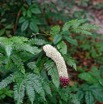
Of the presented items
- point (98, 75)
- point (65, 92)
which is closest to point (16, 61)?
point (65, 92)

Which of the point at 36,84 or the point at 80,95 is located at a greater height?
the point at 36,84

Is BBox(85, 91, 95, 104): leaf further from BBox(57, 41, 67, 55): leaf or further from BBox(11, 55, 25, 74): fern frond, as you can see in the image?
BBox(11, 55, 25, 74): fern frond

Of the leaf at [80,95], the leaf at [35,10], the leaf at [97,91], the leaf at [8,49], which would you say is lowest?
the leaf at [80,95]

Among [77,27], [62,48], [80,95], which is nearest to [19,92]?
[62,48]

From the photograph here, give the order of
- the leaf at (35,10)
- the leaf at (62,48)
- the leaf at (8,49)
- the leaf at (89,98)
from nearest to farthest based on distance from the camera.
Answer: the leaf at (8,49) < the leaf at (62,48) < the leaf at (89,98) < the leaf at (35,10)

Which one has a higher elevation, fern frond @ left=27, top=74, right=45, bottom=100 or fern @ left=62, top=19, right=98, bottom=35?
fern @ left=62, top=19, right=98, bottom=35

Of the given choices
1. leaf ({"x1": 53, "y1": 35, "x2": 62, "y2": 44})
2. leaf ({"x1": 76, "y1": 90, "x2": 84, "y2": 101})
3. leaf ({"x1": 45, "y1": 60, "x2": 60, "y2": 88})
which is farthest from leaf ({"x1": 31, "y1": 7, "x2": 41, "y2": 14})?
leaf ({"x1": 45, "y1": 60, "x2": 60, "y2": 88})

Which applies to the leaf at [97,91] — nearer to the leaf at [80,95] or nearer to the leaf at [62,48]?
the leaf at [80,95]

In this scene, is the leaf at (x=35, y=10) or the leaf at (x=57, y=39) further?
the leaf at (x=35, y=10)

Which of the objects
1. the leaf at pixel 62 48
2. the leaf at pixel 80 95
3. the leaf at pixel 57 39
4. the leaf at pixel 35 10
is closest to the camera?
the leaf at pixel 62 48

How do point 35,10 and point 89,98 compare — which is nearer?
point 89,98

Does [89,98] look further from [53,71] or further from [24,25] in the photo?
[24,25]

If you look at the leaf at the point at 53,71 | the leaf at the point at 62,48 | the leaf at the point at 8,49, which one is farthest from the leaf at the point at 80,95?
the leaf at the point at 8,49
